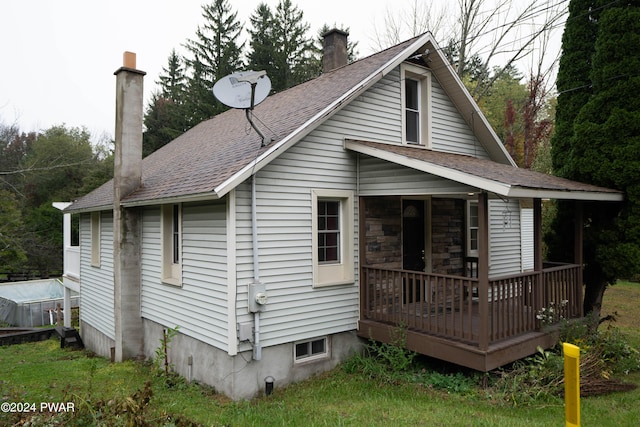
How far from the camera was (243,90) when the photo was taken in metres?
7.36

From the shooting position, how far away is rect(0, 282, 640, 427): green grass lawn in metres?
5.22

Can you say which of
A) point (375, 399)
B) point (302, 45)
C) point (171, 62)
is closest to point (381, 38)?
point (302, 45)

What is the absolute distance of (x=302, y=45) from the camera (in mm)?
32438

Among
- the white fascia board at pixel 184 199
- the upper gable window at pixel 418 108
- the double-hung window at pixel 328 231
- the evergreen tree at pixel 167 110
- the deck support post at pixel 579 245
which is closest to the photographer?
the white fascia board at pixel 184 199

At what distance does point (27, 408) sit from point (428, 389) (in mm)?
5633

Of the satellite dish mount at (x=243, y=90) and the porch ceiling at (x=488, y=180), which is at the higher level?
the satellite dish mount at (x=243, y=90)

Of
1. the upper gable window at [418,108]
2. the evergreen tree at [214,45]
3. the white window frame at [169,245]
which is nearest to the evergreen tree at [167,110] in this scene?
the evergreen tree at [214,45]

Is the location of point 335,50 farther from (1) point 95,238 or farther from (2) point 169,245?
(1) point 95,238

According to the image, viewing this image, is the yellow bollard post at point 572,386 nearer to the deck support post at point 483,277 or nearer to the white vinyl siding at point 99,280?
the deck support post at point 483,277

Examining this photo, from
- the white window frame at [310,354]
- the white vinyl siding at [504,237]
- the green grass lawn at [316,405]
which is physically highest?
the white vinyl siding at [504,237]

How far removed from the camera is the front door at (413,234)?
9422 millimetres

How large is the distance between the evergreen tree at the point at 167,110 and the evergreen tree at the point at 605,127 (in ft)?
89.5

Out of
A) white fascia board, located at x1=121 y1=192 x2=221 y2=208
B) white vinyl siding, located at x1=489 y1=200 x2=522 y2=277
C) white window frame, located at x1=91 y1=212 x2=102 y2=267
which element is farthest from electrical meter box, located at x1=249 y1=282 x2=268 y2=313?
white window frame, located at x1=91 y1=212 x2=102 y2=267

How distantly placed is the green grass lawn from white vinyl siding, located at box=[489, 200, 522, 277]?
412cm
